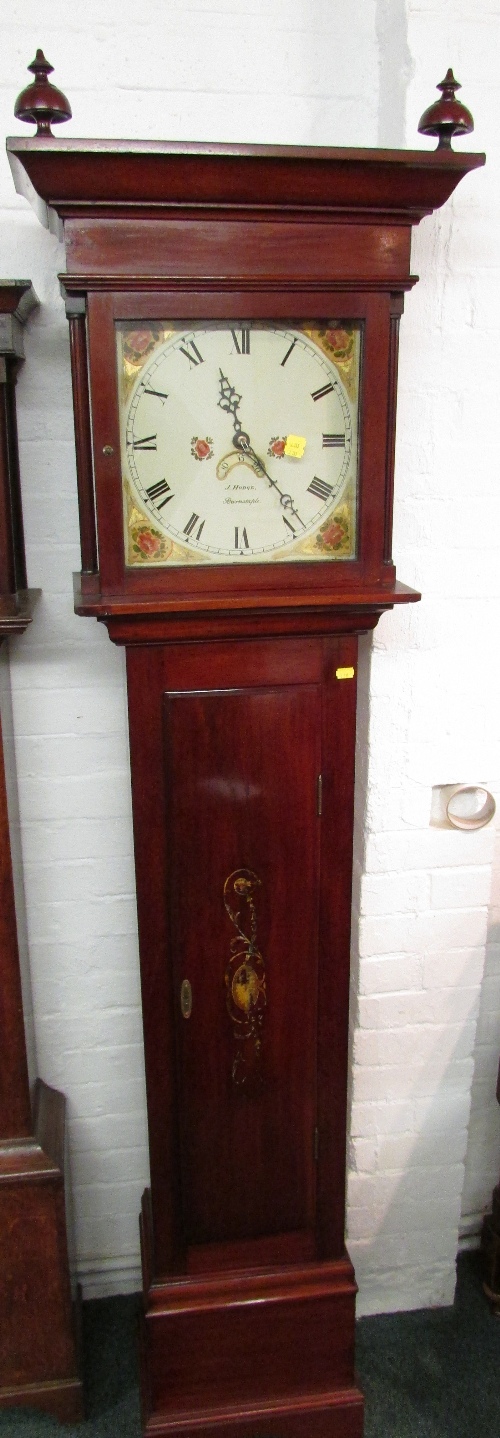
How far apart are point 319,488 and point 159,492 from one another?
19 cm

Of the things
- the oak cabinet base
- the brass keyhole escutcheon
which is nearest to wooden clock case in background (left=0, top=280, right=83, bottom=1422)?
the oak cabinet base

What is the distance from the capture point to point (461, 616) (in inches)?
62.9

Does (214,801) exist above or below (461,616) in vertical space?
below

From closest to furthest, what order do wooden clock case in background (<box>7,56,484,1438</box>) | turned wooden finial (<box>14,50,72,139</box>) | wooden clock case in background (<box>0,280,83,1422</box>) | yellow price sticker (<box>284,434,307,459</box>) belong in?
1. turned wooden finial (<box>14,50,72,139</box>)
2. wooden clock case in background (<box>7,56,484,1438</box>)
3. yellow price sticker (<box>284,434,307,459</box>)
4. wooden clock case in background (<box>0,280,83,1422</box>)

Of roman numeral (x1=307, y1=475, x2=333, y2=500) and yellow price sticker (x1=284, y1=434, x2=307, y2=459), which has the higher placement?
yellow price sticker (x1=284, y1=434, x2=307, y2=459)

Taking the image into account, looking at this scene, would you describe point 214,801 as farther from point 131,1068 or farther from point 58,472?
point 131,1068

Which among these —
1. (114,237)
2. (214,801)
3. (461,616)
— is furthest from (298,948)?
(114,237)

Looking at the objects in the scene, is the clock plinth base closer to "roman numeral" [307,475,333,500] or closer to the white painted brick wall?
the white painted brick wall

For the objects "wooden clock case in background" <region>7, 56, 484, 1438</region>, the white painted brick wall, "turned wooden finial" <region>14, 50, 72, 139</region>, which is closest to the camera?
"turned wooden finial" <region>14, 50, 72, 139</region>

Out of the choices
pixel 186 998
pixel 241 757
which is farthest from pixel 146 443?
pixel 186 998

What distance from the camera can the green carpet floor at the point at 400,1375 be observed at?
1.65 metres

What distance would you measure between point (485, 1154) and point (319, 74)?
181 centimetres

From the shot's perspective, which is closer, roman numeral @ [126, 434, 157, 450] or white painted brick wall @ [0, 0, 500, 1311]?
roman numeral @ [126, 434, 157, 450]

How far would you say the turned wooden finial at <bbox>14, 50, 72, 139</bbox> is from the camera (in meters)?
1.05
